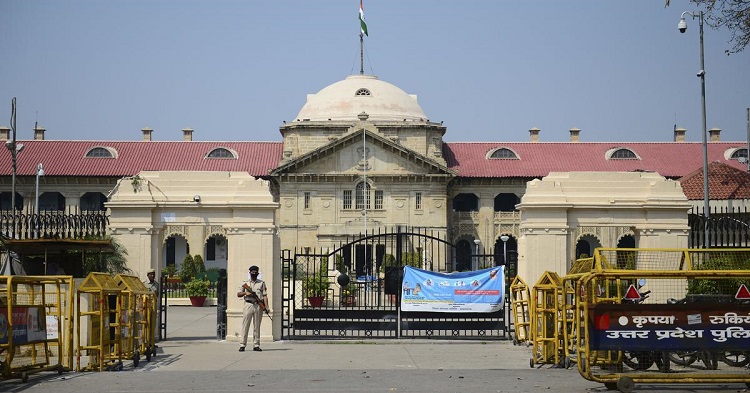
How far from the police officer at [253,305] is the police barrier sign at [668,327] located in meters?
8.26

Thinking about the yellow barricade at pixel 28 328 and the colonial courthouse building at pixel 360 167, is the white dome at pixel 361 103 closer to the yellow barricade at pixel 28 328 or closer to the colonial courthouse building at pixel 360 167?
the colonial courthouse building at pixel 360 167

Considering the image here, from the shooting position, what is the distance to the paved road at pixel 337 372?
1402cm

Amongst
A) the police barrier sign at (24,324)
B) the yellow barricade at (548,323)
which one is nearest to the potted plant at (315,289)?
the yellow barricade at (548,323)

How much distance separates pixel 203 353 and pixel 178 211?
3.97 metres

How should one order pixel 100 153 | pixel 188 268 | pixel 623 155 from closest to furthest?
pixel 188 268
pixel 100 153
pixel 623 155

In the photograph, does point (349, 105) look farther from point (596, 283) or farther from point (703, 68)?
point (596, 283)

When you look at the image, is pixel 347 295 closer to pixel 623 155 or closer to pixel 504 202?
pixel 504 202

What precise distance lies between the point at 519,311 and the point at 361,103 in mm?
54169

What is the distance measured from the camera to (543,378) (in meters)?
15.0

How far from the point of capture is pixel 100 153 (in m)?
73.4

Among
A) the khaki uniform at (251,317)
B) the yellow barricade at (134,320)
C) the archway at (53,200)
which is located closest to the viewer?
the yellow barricade at (134,320)

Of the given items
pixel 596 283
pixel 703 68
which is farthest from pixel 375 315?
pixel 703 68

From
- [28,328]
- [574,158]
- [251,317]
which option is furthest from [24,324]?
[574,158]

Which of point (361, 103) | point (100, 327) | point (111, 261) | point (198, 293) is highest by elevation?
point (361, 103)
